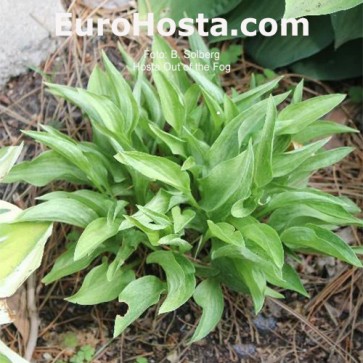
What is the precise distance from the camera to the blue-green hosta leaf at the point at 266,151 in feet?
4.19

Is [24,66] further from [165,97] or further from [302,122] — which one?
[302,122]

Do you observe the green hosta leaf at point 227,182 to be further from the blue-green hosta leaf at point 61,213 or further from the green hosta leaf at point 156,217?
the blue-green hosta leaf at point 61,213

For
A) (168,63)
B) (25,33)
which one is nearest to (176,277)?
(168,63)

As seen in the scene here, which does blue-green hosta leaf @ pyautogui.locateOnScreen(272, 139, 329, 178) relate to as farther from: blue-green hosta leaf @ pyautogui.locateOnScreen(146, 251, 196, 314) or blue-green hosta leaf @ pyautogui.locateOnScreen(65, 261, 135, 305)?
blue-green hosta leaf @ pyautogui.locateOnScreen(65, 261, 135, 305)

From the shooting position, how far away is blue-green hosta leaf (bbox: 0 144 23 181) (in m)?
1.37

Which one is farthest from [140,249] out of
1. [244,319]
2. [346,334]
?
[346,334]

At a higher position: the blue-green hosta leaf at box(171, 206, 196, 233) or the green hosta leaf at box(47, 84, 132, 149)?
the green hosta leaf at box(47, 84, 132, 149)

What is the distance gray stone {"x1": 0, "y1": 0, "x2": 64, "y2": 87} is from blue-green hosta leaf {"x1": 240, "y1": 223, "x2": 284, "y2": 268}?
0.73 metres

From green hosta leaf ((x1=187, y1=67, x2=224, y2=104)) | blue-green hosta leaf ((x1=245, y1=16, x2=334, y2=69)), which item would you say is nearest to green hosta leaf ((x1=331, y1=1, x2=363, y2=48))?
blue-green hosta leaf ((x1=245, y1=16, x2=334, y2=69))

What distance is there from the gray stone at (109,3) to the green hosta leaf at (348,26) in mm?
545

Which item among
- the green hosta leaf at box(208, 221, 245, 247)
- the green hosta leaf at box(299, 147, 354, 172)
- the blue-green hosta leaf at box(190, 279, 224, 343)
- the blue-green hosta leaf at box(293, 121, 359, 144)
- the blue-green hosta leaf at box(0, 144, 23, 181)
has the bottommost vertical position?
the blue-green hosta leaf at box(190, 279, 224, 343)

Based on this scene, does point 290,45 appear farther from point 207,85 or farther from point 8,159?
point 8,159

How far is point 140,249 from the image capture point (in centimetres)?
156

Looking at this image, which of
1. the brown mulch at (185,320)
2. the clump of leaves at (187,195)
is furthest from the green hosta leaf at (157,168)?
the brown mulch at (185,320)
